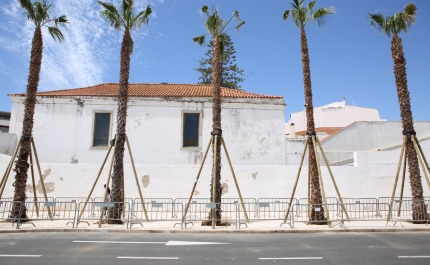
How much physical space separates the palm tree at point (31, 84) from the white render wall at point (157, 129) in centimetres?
A: 681

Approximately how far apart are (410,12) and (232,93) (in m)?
11.4

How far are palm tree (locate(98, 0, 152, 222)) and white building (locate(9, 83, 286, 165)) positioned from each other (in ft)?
20.0

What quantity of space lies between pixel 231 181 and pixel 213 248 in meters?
8.45

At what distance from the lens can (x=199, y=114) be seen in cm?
2022

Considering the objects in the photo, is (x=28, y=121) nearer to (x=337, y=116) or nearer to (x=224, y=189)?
(x=224, y=189)

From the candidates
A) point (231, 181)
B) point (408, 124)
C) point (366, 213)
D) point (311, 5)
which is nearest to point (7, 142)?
point (231, 181)

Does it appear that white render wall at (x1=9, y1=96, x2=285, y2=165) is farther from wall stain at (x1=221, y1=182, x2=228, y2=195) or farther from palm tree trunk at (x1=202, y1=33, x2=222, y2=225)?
palm tree trunk at (x1=202, y1=33, x2=222, y2=225)

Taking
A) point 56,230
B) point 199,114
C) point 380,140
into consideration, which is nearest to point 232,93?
point 199,114

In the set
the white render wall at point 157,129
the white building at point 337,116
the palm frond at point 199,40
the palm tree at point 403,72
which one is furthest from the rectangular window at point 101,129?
the white building at point 337,116

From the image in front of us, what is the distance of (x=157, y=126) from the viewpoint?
19.9 meters

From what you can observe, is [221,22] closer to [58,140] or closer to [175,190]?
[175,190]

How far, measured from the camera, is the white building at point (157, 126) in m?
19.5

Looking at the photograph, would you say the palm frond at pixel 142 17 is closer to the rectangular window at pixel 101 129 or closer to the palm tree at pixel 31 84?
the palm tree at pixel 31 84

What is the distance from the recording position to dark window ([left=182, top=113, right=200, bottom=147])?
65.3 feet
